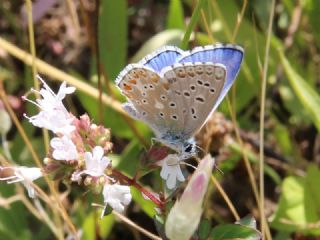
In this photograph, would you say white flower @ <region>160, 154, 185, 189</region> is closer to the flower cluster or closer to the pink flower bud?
the flower cluster

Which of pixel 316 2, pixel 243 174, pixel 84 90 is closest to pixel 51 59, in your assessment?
pixel 84 90

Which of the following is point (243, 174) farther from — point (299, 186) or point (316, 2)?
point (316, 2)

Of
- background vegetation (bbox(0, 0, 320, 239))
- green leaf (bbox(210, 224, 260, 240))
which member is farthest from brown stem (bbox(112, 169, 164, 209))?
background vegetation (bbox(0, 0, 320, 239))

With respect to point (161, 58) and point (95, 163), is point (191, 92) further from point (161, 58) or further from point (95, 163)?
point (95, 163)

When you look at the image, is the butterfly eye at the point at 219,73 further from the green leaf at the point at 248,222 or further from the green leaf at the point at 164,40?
the green leaf at the point at 164,40

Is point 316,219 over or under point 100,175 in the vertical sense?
under

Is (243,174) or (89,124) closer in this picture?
(89,124)
